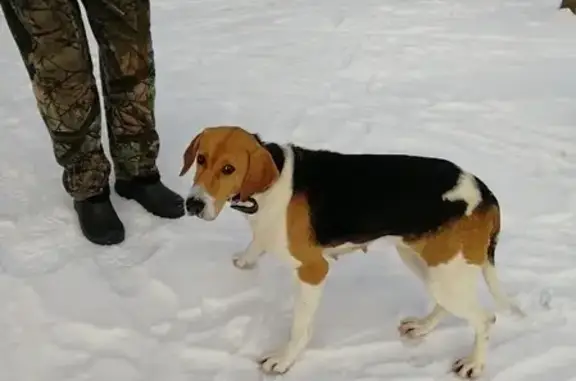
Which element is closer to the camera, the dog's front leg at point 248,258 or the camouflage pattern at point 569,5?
the dog's front leg at point 248,258

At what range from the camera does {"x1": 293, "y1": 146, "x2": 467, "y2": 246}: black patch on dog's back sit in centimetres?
225

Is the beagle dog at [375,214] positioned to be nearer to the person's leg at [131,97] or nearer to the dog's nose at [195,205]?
the dog's nose at [195,205]

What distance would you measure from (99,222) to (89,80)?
21.5 inches

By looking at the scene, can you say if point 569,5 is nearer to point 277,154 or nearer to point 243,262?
point 243,262

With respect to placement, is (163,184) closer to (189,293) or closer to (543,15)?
(189,293)

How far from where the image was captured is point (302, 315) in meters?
2.38

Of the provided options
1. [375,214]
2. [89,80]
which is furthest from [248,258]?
[89,80]

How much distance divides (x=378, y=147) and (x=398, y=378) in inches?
57.3

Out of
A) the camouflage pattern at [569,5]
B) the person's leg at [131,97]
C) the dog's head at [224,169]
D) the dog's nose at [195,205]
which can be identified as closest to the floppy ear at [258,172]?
the dog's head at [224,169]

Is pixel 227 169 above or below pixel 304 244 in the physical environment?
above

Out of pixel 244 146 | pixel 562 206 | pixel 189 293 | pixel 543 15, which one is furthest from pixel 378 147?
pixel 543 15

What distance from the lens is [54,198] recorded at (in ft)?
10.4

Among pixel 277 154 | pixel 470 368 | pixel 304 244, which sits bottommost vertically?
pixel 470 368

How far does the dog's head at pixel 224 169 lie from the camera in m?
2.10
